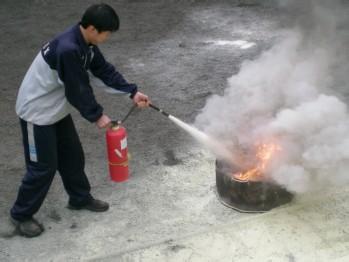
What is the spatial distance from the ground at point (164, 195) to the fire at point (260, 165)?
35cm

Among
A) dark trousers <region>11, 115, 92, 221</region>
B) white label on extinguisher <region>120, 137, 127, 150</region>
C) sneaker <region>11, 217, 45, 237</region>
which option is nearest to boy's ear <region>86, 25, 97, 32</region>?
dark trousers <region>11, 115, 92, 221</region>

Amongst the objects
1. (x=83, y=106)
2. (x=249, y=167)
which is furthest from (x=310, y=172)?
(x=83, y=106)

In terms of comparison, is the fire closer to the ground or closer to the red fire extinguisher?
the ground

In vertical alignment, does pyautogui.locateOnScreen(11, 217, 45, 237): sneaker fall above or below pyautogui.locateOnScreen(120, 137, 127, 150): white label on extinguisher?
below

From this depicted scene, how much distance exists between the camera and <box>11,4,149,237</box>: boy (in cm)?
382

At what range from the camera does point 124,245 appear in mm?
4305

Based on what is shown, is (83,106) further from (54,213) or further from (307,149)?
(307,149)

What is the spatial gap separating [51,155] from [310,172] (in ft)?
7.37

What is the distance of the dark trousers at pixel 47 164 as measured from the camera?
163 inches

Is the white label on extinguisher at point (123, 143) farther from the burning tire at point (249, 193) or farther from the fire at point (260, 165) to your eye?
the fire at point (260, 165)

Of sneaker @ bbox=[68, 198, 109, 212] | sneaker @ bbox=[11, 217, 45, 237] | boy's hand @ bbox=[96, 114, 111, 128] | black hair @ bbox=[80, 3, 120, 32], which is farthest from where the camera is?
sneaker @ bbox=[68, 198, 109, 212]

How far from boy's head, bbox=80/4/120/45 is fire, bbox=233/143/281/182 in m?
1.69

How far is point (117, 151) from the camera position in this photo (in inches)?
180

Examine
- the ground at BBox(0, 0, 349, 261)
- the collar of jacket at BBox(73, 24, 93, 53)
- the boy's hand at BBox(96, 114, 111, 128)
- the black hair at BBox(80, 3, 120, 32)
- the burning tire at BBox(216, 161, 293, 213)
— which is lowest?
the ground at BBox(0, 0, 349, 261)
